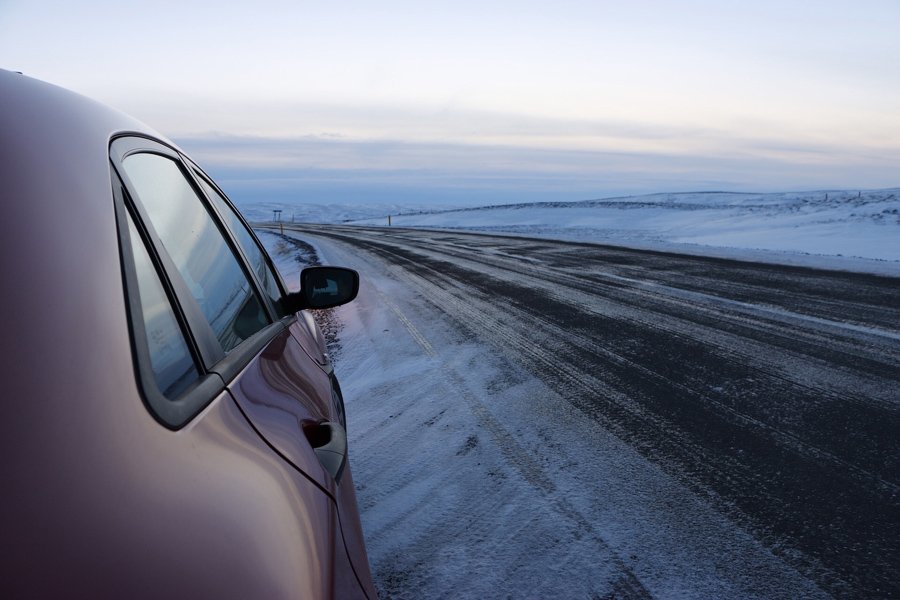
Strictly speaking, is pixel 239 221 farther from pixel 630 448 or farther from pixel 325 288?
pixel 630 448

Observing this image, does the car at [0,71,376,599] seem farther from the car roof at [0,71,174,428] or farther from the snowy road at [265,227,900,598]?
the snowy road at [265,227,900,598]

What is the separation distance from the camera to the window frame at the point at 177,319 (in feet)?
3.73

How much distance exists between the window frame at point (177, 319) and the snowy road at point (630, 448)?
142 centimetres

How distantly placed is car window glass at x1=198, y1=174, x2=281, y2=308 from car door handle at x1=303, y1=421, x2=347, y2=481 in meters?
0.97

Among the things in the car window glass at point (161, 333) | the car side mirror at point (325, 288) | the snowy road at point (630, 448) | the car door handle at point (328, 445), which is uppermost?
the car window glass at point (161, 333)

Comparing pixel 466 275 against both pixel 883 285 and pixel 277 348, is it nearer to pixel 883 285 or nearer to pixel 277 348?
pixel 883 285

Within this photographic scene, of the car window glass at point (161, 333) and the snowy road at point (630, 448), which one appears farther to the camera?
the snowy road at point (630, 448)

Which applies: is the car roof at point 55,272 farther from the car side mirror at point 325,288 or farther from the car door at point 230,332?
the car side mirror at point 325,288

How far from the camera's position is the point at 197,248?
6.66 ft

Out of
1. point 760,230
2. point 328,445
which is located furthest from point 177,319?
point 760,230

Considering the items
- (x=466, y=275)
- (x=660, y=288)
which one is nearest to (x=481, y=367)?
(x=660, y=288)

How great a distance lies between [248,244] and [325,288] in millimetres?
392

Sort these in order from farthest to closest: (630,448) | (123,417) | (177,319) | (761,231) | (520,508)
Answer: (761,231) → (630,448) → (520,508) → (177,319) → (123,417)

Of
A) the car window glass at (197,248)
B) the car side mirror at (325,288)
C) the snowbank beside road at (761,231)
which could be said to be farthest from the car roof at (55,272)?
the snowbank beside road at (761,231)
